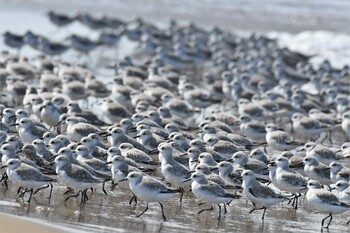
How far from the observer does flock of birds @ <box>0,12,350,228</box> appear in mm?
11164

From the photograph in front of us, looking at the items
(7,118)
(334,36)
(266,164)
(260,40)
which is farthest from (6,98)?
(334,36)

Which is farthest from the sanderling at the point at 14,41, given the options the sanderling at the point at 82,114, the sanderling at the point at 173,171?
the sanderling at the point at 173,171

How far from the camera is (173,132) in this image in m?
13.8

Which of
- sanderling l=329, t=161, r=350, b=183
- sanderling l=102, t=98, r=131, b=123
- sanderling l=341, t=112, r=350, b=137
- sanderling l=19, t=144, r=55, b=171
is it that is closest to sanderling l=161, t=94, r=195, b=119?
sanderling l=102, t=98, r=131, b=123

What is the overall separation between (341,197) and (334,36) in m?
20.6

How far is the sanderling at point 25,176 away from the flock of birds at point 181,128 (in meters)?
0.01

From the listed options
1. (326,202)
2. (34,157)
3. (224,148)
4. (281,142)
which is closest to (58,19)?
(281,142)

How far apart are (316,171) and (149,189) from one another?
285 centimetres

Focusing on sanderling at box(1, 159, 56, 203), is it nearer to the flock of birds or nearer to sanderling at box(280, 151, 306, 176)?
the flock of birds

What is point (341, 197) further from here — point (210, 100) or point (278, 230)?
point (210, 100)

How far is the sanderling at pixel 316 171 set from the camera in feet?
40.7

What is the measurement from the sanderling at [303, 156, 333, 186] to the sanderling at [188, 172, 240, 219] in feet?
6.33

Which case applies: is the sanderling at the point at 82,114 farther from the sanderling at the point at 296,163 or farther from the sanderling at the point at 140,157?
the sanderling at the point at 296,163

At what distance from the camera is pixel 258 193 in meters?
11.1
